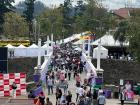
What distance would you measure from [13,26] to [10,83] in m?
79.5

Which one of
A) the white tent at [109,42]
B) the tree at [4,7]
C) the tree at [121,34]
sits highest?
the tree at [4,7]

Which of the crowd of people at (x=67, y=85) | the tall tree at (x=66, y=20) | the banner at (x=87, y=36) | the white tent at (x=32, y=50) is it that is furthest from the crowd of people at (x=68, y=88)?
the tall tree at (x=66, y=20)

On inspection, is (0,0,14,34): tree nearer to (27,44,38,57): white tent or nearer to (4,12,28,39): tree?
(4,12,28,39): tree

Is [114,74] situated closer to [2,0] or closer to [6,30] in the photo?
[6,30]

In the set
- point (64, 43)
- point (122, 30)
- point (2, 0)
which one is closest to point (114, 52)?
point (122, 30)

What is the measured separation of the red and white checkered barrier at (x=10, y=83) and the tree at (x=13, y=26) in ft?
257

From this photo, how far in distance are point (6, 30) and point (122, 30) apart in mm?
34539

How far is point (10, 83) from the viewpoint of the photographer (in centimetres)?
2989

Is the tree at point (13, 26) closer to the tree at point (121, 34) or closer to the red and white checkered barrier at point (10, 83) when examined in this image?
the tree at point (121, 34)

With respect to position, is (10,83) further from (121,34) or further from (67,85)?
(121,34)

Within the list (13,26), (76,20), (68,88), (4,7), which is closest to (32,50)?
(68,88)

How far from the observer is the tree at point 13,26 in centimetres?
10819

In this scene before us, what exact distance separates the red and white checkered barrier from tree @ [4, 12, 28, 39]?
257ft

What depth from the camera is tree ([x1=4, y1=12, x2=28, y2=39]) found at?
355ft
